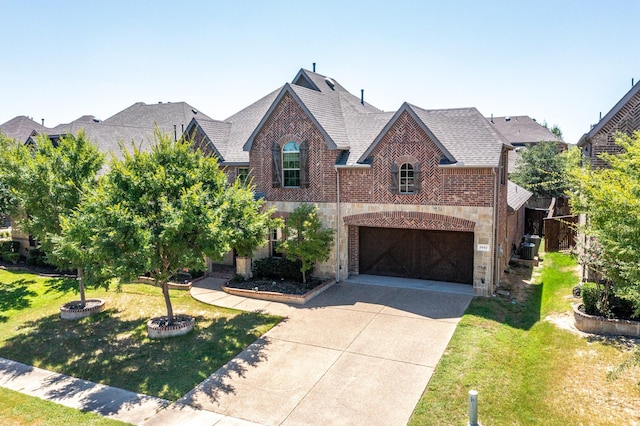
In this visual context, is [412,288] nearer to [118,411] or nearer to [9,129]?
[118,411]

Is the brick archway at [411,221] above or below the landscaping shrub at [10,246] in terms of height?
above

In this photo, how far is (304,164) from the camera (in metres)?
19.5

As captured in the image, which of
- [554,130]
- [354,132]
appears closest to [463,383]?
[354,132]

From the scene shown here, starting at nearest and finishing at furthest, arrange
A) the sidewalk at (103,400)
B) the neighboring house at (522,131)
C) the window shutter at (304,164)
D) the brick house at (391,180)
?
the sidewalk at (103,400)
the brick house at (391,180)
the window shutter at (304,164)
the neighboring house at (522,131)

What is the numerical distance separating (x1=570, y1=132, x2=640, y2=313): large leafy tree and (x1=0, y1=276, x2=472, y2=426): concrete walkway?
486cm

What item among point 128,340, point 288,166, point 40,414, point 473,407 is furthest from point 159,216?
point 473,407

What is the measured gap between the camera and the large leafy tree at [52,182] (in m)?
15.7

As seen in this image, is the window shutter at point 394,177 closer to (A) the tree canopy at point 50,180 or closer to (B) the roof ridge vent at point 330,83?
(B) the roof ridge vent at point 330,83

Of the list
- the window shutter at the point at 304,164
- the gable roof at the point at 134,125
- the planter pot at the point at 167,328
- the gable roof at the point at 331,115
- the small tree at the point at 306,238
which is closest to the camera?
the planter pot at the point at 167,328

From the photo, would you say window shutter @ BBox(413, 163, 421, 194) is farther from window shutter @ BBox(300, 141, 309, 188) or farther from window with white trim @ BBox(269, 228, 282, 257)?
window with white trim @ BBox(269, 228, 282, 257)

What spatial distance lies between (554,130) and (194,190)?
8846cm

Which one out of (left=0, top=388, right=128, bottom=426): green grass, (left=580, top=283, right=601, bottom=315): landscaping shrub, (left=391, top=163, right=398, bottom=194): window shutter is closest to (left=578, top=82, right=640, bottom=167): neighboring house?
(left=580, top=283, right=601, bottom=315): landscaping shrub

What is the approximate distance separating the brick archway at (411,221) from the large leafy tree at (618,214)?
4.09m

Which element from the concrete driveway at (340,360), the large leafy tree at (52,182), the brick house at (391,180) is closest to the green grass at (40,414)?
the concrete driveway at (340,360)
